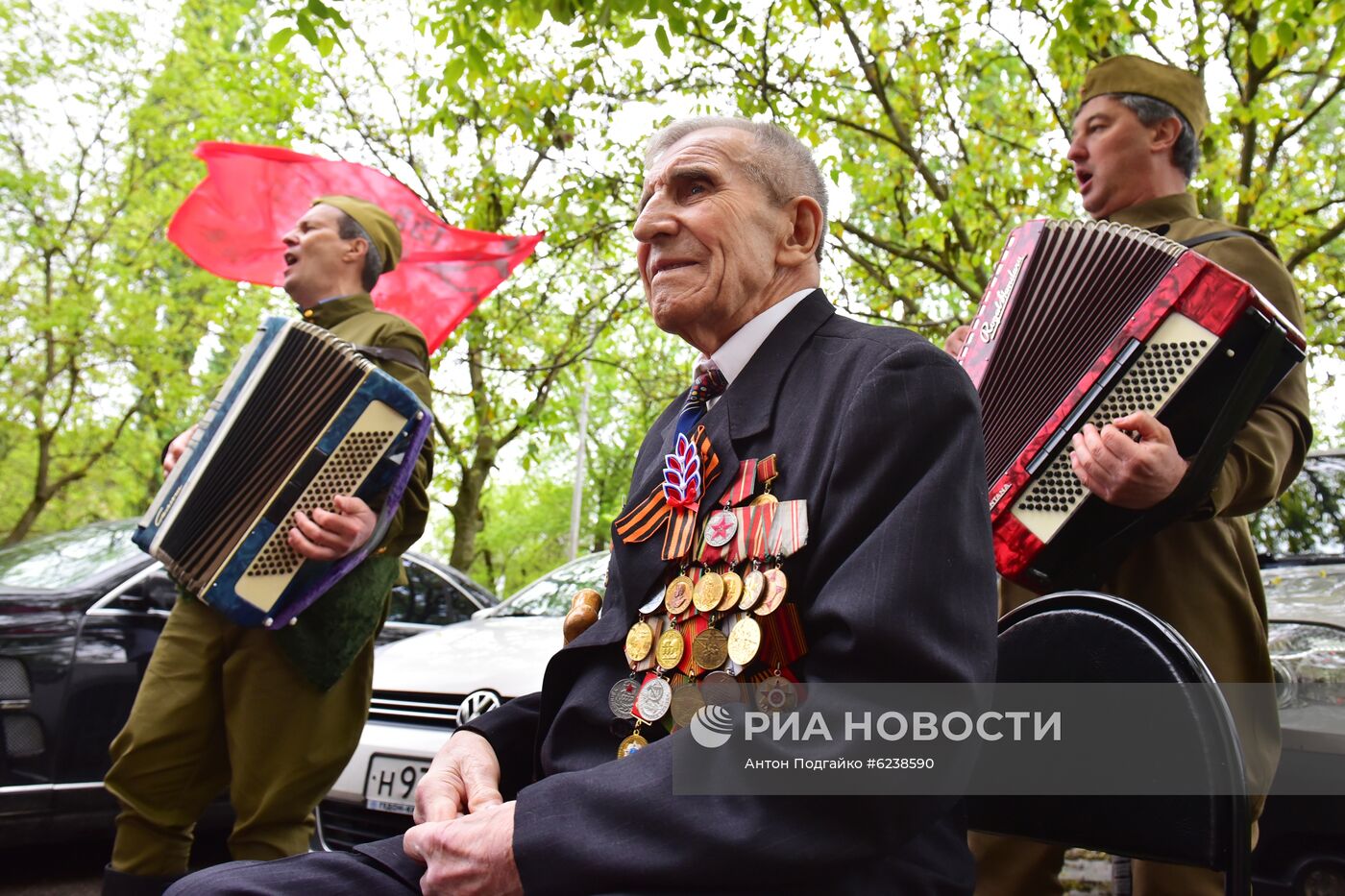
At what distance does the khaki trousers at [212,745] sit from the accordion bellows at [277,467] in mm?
240

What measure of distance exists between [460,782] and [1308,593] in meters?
3.68

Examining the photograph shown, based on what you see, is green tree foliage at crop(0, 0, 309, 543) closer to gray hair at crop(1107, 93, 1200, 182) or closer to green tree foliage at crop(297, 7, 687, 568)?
green tree foliage at crop(297, 7, 687, 568)

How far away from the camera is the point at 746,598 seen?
1.49 metres

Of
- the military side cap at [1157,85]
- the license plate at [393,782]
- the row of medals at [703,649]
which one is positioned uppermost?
the military side cap at [1157,85]

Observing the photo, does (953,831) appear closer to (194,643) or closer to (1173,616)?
(1173,616)

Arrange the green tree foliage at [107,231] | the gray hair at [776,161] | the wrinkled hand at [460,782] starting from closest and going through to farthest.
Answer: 1. the wrinkled hand at [460,782]
2. the gray hair at [776,161]
3. the green tree foliage at [107,231]

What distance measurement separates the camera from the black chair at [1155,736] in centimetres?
132

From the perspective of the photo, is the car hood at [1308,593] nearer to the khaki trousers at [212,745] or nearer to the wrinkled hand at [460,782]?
the wrinkled hand at [460,782]

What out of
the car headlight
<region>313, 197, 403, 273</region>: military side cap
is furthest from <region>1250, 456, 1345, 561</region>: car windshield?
<region>313, 197, 403, 273</region>: military side cap

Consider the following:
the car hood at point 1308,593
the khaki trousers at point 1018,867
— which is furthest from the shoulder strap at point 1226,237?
the car hood at point 1308,593

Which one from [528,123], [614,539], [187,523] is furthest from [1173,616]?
[528,123]

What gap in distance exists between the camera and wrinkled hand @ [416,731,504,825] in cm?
161

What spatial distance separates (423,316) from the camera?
21.1 ft

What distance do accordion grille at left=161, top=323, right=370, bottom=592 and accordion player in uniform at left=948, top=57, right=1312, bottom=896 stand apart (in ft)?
5.87
